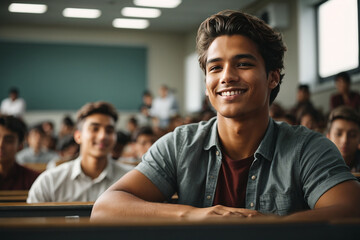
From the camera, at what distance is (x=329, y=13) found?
691cm

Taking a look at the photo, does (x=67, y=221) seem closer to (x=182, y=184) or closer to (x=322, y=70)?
(x=182, y=184)

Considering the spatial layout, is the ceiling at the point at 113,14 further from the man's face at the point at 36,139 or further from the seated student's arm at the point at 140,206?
the seated student's arm at the point at 140,206

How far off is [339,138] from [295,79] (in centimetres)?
480

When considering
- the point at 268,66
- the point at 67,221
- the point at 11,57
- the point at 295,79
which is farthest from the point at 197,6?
the point at 67,221

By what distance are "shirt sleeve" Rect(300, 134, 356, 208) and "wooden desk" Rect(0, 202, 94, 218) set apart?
72cm

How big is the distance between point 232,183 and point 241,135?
0.17m

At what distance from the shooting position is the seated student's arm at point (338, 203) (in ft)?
3.96

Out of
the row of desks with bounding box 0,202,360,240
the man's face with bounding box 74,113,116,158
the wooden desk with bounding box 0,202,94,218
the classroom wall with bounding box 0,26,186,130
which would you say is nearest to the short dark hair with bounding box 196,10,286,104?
the wooden desk with bounding box 0,202,94,218

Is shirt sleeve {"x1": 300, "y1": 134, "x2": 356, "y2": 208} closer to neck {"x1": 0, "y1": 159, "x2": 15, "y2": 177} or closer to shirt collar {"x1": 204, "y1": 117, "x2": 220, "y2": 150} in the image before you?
shirt collar {"x1": 204, "y1": 117, "x2": 220, "y2": 150}

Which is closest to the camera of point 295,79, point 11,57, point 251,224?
point 251,224

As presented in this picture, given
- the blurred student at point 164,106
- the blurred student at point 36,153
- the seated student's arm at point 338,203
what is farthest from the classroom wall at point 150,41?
the seated student's arm at point 338,203

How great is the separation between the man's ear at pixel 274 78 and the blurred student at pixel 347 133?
1363 mm

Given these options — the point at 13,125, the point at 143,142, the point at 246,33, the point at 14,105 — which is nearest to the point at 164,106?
the point at 14,105

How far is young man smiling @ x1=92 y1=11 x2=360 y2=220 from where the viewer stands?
55.1 inches
